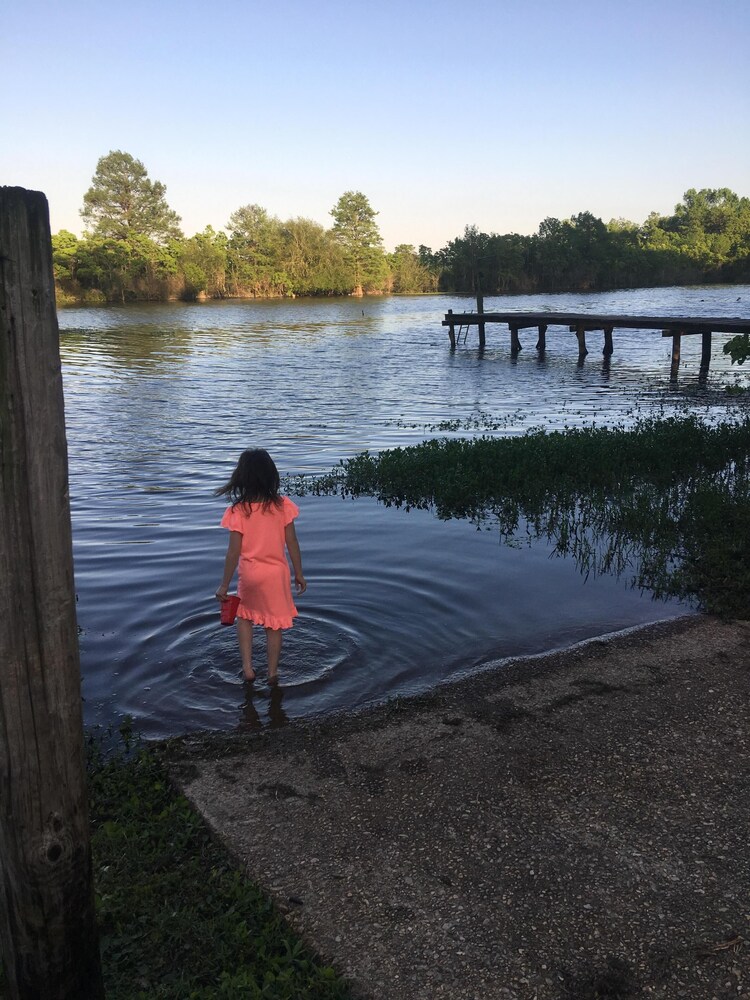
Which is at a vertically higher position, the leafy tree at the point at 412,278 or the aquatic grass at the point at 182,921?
the leafy tree at the point at 412,278

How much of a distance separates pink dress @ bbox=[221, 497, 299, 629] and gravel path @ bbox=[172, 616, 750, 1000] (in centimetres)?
94

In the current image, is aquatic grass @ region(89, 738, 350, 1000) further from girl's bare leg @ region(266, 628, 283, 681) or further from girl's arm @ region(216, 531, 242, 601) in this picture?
girl's bare leg @ region(266, 628, 283, 681)

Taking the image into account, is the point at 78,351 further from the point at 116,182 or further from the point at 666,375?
the point at 116,182

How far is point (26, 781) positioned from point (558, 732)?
3183 mm

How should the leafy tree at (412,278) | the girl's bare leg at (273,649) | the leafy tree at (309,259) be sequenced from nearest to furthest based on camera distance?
the girl's bare leg at (273,649)
the leafy tree at (309,259)
the leafy tree at (412,278)

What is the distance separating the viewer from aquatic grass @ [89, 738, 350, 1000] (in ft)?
9.61

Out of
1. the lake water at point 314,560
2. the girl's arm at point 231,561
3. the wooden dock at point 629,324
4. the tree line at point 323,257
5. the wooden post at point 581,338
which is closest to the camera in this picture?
the girl's arm at point 231,561

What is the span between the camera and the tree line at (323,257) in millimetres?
102312

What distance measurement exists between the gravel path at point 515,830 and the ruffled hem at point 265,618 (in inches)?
33.8

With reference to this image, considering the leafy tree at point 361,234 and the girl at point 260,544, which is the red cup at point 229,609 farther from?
the leafy tree at point 361,234

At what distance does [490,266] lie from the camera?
111m

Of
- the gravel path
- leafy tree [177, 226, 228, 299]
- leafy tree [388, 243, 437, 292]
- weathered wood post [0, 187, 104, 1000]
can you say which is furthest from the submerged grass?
leafy tree [388, 243, 437, 292]

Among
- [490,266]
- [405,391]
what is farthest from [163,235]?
[405,391]

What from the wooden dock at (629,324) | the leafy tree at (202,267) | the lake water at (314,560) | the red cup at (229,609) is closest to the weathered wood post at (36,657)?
the lake water at (314,560)
